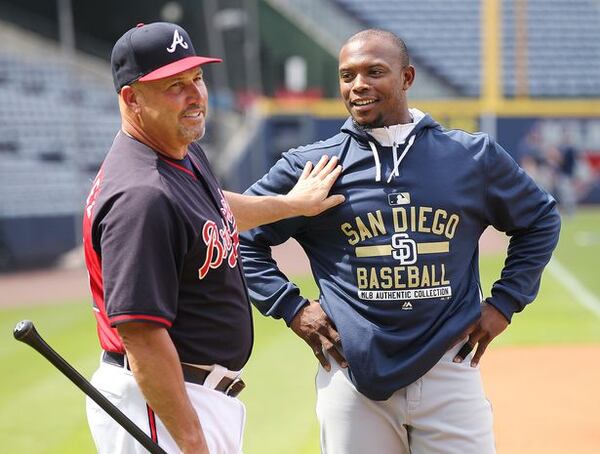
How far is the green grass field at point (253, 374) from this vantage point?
5701mm

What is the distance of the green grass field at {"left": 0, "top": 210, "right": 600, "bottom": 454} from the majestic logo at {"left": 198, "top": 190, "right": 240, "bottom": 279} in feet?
9.50

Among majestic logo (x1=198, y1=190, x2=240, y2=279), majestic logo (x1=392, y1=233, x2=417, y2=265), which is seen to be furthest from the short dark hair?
majestic logo (x1=198, y1=190, x2=240, y2=279)

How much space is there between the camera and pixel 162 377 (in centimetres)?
247

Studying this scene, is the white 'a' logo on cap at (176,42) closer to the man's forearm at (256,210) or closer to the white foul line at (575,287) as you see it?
the man's forearm at (256,210)

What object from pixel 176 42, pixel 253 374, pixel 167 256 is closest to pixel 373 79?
pixel 176 42

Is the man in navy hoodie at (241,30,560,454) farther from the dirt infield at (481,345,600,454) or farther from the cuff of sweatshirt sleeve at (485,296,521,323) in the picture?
the dirt infield at (481,345,600,454)

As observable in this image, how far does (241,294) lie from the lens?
2.83 metres

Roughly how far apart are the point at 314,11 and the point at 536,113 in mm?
7309

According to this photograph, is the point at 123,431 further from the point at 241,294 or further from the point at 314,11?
the point at 314,11

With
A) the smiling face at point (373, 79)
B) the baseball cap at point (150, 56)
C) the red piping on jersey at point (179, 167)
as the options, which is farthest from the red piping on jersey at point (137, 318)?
the smiling face at point (373, 79)

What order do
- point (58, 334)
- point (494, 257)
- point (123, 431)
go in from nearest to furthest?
point (123, 431)
point (58, 334)
point (494, 257)

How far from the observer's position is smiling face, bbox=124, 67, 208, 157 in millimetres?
2643

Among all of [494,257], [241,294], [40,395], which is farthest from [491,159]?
[494,257]

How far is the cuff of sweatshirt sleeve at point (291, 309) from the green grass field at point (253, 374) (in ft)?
7.71
